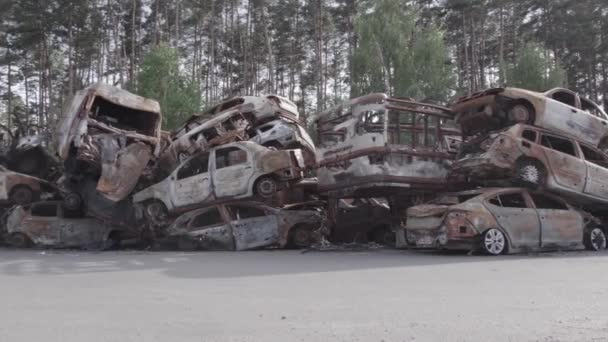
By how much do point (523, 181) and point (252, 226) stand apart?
5.94 m

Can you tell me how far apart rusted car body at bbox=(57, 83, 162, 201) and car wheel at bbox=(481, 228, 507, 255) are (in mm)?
8343

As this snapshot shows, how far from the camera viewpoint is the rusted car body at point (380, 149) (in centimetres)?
1238

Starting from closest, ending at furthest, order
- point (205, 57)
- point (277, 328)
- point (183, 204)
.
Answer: point (277, 328), point (183, 204), point (205, 57)

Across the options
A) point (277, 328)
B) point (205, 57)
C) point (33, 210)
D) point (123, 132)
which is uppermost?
point (205, 57)

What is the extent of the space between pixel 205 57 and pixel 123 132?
3055 centimetres

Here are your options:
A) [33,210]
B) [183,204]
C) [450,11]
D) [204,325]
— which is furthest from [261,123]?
[450,11]

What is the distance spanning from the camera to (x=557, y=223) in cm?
1127

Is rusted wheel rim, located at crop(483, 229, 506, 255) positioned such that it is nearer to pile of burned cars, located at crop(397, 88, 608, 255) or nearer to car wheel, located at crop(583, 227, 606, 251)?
pile of burned cars, located at crop(397, 88, 608, 255)

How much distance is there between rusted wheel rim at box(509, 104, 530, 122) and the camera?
12500 millimetres

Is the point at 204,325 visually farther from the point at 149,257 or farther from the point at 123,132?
the point at 123,132

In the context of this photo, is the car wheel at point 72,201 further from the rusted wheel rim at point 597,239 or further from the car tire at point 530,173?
the rusted wheel rim at point 597,239

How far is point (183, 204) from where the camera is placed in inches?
521

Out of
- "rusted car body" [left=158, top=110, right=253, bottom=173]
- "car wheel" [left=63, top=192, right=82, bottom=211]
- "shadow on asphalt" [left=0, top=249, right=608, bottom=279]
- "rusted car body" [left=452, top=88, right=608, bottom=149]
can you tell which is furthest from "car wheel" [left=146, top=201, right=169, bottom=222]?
"rusted car body" [left=452, top=88, right=608, bottom=149]

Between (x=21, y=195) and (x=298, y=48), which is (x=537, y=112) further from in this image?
(x=298, y=48)
